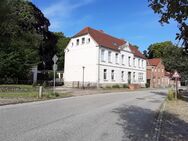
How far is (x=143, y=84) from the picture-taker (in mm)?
64062

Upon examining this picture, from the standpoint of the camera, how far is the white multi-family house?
156ft

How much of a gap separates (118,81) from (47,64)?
1846 cm

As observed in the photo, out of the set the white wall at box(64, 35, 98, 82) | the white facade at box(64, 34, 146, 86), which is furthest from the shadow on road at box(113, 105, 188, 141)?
the white wall at box(64, 35, 98, 82)

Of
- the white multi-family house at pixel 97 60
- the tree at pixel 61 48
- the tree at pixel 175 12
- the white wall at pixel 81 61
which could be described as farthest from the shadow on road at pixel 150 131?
the tree at pixel 61 48

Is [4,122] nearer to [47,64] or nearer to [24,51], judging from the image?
[24,51]

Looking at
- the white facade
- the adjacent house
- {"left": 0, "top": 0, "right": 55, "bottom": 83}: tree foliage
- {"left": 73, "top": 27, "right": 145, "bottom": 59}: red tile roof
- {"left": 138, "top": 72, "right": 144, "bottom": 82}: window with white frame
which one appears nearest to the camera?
{"left": 0, "top": 0, "right": 55, "bottom": 83}: tree foliage

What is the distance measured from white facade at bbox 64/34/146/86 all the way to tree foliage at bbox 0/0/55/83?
32.6 feet

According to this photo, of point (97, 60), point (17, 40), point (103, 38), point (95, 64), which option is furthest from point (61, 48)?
point (17, 40)

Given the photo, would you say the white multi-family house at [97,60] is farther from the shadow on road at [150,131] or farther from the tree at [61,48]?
the shadow on road at [150,131]

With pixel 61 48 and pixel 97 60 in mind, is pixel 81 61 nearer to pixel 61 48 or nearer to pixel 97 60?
pixel 97 60

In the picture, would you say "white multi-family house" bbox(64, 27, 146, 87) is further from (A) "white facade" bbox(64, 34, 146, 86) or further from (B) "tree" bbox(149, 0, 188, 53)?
(B) "tree" bbox(149, 0, 188, 53)

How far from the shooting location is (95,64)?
47.3 metres

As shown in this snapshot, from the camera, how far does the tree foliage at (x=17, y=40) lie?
28.4 m

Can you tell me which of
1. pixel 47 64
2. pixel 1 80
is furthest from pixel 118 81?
pixel 1 80
